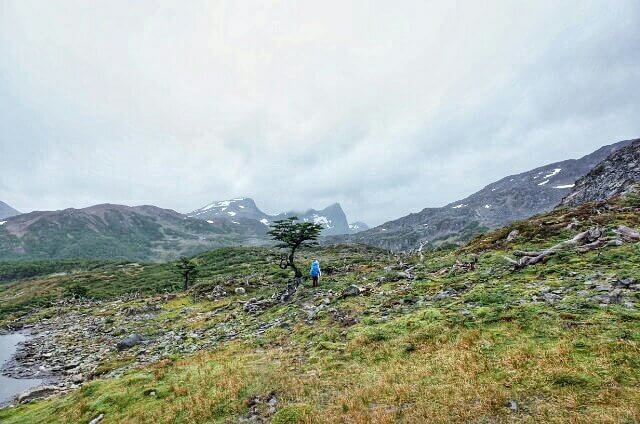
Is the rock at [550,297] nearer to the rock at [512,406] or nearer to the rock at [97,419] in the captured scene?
the rock at [512,406]

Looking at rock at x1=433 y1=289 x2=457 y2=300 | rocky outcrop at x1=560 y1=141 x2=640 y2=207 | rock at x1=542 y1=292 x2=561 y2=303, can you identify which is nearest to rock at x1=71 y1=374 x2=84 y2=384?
rock at x1=433 y1=289 x2=457 y2=300

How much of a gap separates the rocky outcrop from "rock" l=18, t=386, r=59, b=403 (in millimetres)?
76845

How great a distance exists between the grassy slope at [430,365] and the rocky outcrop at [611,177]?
53726 mm

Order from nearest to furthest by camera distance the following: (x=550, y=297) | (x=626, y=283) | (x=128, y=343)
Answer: (x=626, y=283) → (x=550, y=297) → (x=128, y=343)

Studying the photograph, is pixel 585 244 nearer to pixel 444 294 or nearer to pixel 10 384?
pixel 444 294

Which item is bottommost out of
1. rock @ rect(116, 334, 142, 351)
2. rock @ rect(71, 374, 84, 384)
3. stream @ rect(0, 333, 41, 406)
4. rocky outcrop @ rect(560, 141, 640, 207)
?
stream @ rect(0, 333, 41, 406)

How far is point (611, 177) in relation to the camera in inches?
2719

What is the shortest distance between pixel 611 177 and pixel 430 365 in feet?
264

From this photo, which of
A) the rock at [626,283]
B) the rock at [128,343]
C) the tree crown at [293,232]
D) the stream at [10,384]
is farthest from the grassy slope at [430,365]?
the tree crown at [293,232]

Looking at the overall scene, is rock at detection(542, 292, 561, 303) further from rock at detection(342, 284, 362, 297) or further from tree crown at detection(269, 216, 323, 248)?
tree crown at detection(269, 216, 323, 248)

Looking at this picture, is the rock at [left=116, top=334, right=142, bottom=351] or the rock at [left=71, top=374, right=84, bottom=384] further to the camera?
the rock at [left=116, top=334, right=142, bottom=351]

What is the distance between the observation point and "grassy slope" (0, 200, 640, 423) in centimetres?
916

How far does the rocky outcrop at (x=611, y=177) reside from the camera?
201 ft

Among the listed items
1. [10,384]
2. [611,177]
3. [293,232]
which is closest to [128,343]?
[10,384]
